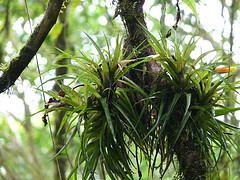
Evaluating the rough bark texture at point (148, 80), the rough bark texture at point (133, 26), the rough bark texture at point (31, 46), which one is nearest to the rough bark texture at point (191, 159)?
the rough bark texture at point (148, 80)

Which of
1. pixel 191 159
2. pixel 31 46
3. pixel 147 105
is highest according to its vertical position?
pixel 31 46

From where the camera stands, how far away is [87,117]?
837 millimetres

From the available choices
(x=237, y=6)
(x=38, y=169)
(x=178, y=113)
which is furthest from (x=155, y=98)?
(x=38, y=169)

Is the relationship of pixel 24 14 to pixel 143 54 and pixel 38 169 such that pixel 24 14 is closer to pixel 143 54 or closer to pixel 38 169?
pixel 38 169

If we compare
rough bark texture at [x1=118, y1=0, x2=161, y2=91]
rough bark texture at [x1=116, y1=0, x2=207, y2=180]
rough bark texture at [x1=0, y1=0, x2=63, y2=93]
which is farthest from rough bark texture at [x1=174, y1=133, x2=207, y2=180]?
rough bark texture at [x1=0, y1=0, x2=63, y2=93]

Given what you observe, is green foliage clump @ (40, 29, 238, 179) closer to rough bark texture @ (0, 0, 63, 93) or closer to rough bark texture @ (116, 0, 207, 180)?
rough bark texture @ (116, 0, 207, 180)

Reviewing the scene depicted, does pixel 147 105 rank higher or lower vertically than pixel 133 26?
lower

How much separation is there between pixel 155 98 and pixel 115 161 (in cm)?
23

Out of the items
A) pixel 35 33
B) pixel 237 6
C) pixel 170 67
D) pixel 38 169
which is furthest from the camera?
pixel 38 169

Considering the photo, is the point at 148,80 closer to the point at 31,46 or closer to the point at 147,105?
the point at 147,105

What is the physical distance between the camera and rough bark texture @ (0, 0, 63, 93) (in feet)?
2.82

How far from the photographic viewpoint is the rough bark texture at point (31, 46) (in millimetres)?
859

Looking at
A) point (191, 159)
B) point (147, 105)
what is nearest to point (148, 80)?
point (147, 105)

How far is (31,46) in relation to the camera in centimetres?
88
